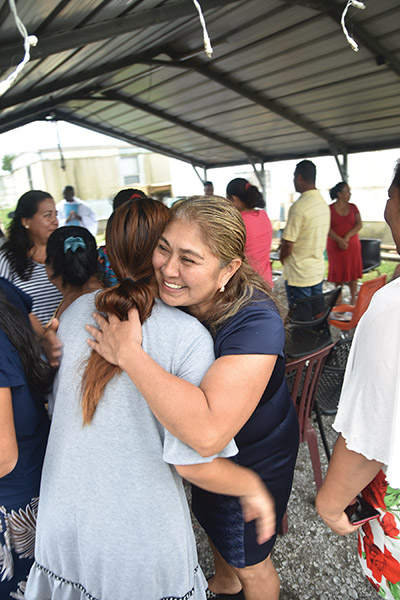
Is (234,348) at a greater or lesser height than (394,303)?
lesser

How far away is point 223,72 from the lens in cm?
624

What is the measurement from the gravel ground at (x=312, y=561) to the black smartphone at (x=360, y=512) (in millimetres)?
963

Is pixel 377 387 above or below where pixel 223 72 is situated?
below

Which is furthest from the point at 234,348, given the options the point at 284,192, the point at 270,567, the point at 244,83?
the point at 284,192

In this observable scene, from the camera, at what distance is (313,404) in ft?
6.82

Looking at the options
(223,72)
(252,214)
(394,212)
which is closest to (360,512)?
(394,212)

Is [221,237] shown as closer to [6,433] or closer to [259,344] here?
[259,344]

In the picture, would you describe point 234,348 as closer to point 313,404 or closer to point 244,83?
point 313,404

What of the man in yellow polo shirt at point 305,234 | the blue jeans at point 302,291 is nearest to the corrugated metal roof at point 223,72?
the man in yellow polo shirt at point 305,234

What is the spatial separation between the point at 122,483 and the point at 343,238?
4.79 m

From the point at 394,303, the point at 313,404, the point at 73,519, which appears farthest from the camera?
the point at 313,404

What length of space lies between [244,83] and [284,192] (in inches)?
253

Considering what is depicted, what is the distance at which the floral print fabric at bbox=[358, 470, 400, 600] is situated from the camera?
93cm

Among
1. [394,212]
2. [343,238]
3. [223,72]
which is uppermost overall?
[223,72]
